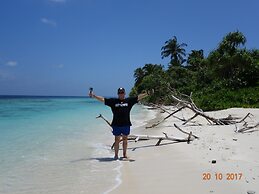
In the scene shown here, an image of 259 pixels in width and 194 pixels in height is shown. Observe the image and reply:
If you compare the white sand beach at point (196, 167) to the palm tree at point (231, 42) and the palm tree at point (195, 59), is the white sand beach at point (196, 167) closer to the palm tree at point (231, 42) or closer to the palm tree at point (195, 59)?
the palm tree at point (231, 42)

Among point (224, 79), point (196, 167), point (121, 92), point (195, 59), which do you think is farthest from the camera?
point (195, 59)

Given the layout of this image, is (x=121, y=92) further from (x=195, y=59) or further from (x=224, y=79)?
(x=195, y=59)

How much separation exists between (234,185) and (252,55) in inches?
1240

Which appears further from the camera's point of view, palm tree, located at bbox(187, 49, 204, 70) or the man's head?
palm tree, located at bbox(187, 49, 204, 70)

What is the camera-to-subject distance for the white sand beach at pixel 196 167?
15.9 feet

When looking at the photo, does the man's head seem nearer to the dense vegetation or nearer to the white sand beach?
the white sand beach

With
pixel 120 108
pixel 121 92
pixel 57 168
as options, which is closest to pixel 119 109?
pixel 120 108

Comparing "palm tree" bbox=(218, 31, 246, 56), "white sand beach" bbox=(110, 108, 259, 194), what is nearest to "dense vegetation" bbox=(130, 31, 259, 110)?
"palm tree" bbox=(218, 31, 246, 56)

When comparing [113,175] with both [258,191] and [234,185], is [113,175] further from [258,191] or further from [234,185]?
[258,191]

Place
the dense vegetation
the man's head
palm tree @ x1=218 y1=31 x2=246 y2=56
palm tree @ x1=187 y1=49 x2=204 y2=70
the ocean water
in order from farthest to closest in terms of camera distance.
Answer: palm tree @ x1=187 y1=49 x2=204 y2=70 → palm tree @ x1=218 y1=31 x2=246 y2=56 → the dense vegetation → the man's head → the ocean water

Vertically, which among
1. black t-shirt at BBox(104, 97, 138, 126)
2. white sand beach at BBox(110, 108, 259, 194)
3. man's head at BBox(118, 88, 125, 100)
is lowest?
white sand beach at BBox(110, 108, 259, 194)

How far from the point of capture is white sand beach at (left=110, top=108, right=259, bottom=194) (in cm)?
485

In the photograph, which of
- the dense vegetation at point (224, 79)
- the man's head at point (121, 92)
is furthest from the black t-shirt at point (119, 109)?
the dense vegetation at point (224, 79)

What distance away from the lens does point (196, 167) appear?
6051 millimetres
